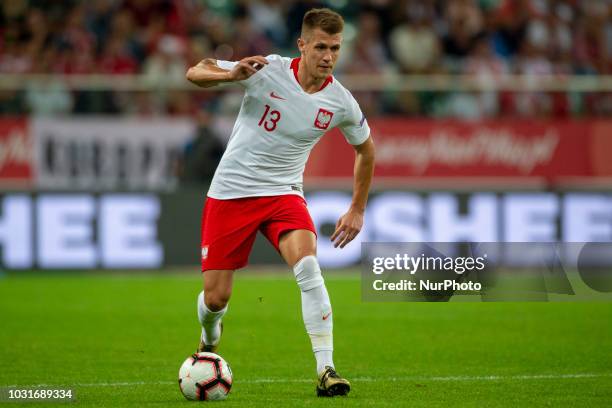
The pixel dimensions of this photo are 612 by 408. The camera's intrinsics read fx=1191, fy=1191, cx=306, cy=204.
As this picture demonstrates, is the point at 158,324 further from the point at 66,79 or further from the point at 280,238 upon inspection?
the point at 66,79

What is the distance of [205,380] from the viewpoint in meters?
7.26

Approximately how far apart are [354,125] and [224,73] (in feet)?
3.36

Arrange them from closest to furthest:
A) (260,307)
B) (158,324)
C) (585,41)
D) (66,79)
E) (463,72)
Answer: (158,324) → (260,307) → (66,79) → (463,72) → (585,41)

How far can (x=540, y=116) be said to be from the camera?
765 inches

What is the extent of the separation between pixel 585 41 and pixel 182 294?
383 inches

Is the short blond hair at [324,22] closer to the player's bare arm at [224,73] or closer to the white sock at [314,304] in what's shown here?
the player's bare arm at [224,73]

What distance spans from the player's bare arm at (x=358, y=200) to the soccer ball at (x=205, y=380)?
3.64ft

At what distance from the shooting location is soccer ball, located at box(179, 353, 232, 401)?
725cm

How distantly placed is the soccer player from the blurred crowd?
10.8m

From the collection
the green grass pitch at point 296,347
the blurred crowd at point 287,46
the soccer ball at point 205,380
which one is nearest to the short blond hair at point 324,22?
the soccer ball at point 205,380

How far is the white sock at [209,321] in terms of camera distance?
7.94m

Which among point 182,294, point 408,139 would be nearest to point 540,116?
point 408,139

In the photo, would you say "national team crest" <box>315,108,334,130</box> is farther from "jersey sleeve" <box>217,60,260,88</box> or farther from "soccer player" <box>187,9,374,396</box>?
"jersey sleeve" <box>217,60,260,88</box>

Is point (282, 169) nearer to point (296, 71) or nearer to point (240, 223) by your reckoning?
point (240, 223)
